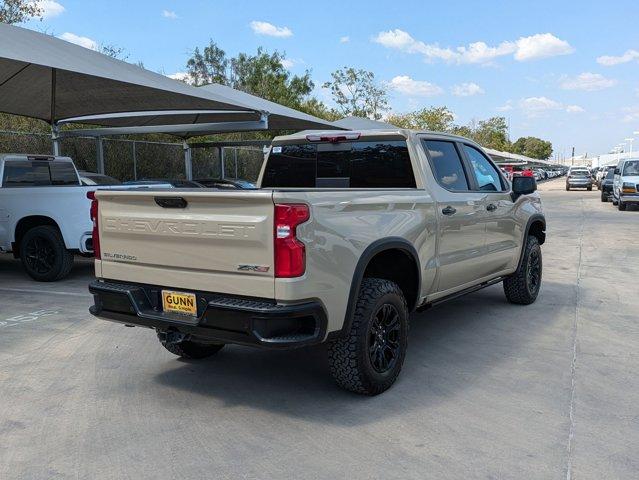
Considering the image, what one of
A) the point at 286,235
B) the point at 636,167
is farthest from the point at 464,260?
the point at 636,167

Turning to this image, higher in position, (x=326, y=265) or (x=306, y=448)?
(x=326, y=265)

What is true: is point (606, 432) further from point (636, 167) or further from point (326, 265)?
point (636, 167)

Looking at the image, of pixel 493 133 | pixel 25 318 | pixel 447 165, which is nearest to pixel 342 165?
pixel 447 165

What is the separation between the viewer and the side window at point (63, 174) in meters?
9.77

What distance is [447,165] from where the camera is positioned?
5.50 meters

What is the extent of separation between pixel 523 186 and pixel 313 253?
11.7ft

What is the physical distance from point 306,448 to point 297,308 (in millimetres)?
823

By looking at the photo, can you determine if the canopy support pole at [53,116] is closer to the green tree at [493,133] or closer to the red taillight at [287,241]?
the red taillight at [287,241]

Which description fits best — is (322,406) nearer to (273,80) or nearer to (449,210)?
(449,210)

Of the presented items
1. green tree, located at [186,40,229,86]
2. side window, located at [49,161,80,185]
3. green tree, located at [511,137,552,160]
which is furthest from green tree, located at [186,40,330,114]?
green tree, located at [511,137,552,160]

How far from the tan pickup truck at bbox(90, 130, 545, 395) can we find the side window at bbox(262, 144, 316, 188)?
0.07 ft

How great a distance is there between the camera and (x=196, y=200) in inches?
149

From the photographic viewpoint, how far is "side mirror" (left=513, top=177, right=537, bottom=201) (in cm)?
630

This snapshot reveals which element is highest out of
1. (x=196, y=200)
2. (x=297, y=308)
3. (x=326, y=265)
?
(x=196, y=200)
